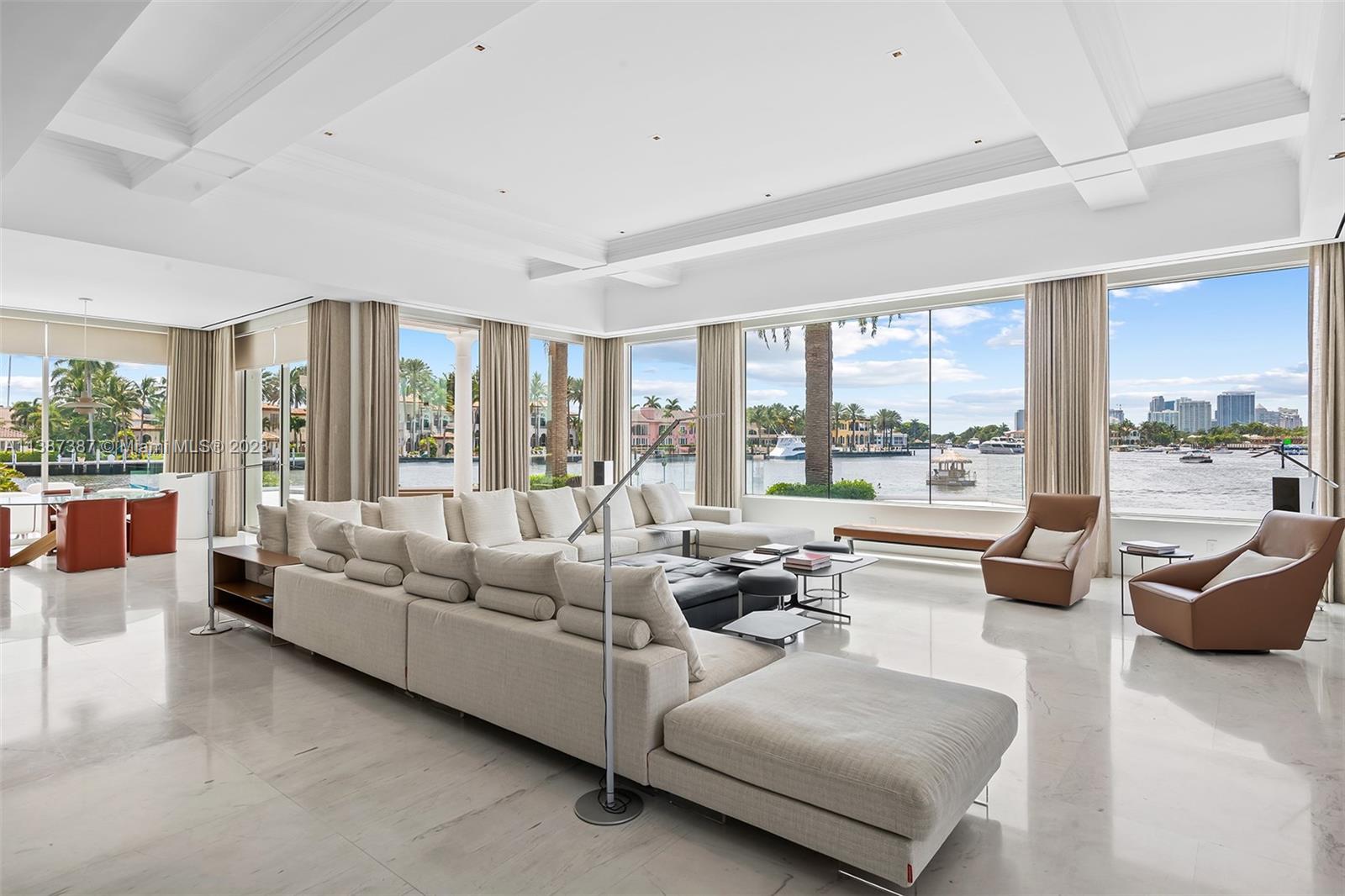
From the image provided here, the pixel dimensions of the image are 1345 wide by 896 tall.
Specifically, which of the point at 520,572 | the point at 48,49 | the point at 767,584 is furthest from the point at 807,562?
the point at 48,49

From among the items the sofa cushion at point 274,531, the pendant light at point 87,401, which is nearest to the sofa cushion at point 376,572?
the sofa cushion at point 274,531

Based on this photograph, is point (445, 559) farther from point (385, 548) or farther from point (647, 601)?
point (647, 601)

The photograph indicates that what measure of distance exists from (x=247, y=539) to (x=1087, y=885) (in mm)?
10482

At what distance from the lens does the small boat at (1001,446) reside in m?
8.18

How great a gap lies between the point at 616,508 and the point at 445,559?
4205 mm

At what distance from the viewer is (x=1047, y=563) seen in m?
6.13

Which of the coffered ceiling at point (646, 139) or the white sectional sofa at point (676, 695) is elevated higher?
the coffered ceiling at point (646, 139)

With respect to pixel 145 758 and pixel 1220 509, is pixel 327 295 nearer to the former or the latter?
pixel 145 758

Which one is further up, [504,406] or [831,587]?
[504,406]

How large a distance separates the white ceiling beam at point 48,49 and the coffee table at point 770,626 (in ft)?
11.6

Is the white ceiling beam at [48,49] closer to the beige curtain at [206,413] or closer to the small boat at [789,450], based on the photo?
the beige curtain at [206,413]

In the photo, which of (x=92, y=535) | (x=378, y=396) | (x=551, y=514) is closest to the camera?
(x=551, y=514)

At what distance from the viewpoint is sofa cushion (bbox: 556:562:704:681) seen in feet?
9.43

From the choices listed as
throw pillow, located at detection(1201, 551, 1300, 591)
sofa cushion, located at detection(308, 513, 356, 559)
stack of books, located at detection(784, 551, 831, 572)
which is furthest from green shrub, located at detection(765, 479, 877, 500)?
sofa cushion, located at detection(308, 513, 356, 559)
